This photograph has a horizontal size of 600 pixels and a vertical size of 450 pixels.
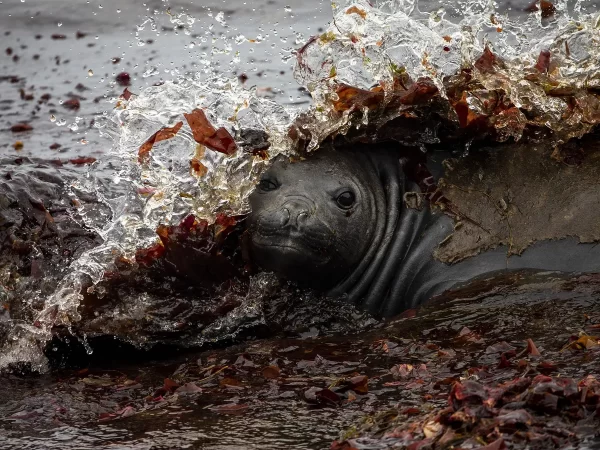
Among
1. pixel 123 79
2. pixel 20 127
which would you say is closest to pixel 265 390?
pixel 20 127

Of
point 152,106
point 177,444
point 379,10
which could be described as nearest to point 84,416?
point 177,444

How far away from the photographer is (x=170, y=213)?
6094mm

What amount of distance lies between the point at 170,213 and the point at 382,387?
2311mm

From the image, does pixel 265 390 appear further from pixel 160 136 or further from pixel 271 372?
pixel 160 136

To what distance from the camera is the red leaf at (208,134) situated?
19.0 ft

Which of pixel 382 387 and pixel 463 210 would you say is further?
pixel 463 210

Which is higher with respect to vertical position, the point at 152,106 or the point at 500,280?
the point at 152,106

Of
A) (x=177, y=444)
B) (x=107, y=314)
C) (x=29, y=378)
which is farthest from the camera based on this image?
(x=107, y=314)

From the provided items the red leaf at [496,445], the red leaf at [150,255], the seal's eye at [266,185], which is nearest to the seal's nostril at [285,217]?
the seal's eye at [266,185]

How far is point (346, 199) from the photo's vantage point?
5965mm

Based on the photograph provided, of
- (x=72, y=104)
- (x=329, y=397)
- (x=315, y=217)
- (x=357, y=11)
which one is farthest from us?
(x=72, y=104)

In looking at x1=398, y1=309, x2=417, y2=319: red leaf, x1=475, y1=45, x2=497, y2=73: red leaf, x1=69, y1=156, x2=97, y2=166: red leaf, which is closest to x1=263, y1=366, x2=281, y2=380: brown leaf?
x1=398, y1=309, x2=417, y2=319: red leaf

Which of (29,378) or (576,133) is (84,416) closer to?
(29,378)

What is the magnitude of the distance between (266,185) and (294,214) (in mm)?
344
